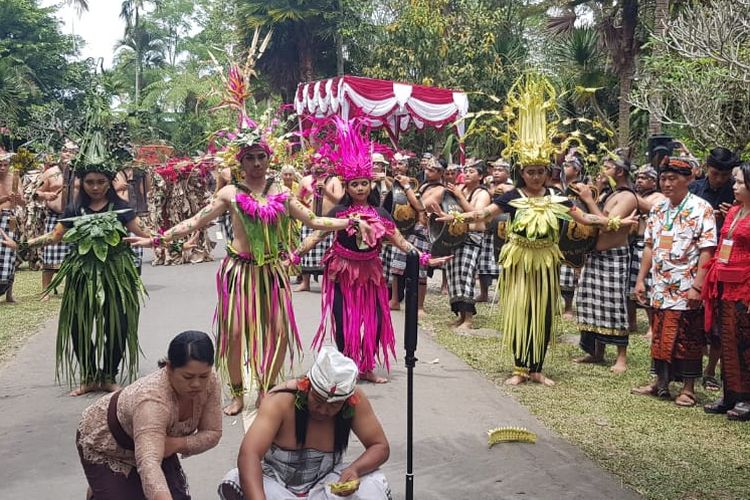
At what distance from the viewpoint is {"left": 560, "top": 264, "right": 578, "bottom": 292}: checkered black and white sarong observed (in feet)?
32.2

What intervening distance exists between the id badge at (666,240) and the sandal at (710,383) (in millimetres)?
1397

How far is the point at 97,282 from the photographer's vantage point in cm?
634

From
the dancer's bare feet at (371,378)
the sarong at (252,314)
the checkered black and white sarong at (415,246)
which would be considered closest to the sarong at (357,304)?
the dancer's bare feet at (371,378)

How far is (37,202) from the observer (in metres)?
14.2

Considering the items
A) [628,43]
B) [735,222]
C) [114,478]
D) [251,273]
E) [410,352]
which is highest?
[628,43]

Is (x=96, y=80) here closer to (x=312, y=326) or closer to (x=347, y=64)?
(x=312, y=326)

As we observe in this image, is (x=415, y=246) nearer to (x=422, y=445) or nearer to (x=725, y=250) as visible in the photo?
(x=725, y=250)

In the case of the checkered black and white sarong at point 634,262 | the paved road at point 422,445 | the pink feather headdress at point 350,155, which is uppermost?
the pink feather headdress at point 350,155

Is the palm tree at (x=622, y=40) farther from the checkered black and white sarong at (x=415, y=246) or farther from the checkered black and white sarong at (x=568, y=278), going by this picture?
the checkered black and white sarong at (x=568, y=278)

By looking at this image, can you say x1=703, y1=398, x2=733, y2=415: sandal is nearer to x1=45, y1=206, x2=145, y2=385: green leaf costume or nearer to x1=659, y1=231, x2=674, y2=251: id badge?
x1=659, y1=231, x2=674, y2=251: id badge

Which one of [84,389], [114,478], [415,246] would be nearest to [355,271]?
[84,389]

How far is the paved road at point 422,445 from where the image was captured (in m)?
4.70

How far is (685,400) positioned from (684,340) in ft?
1.51

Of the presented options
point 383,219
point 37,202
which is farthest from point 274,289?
point 37,202
